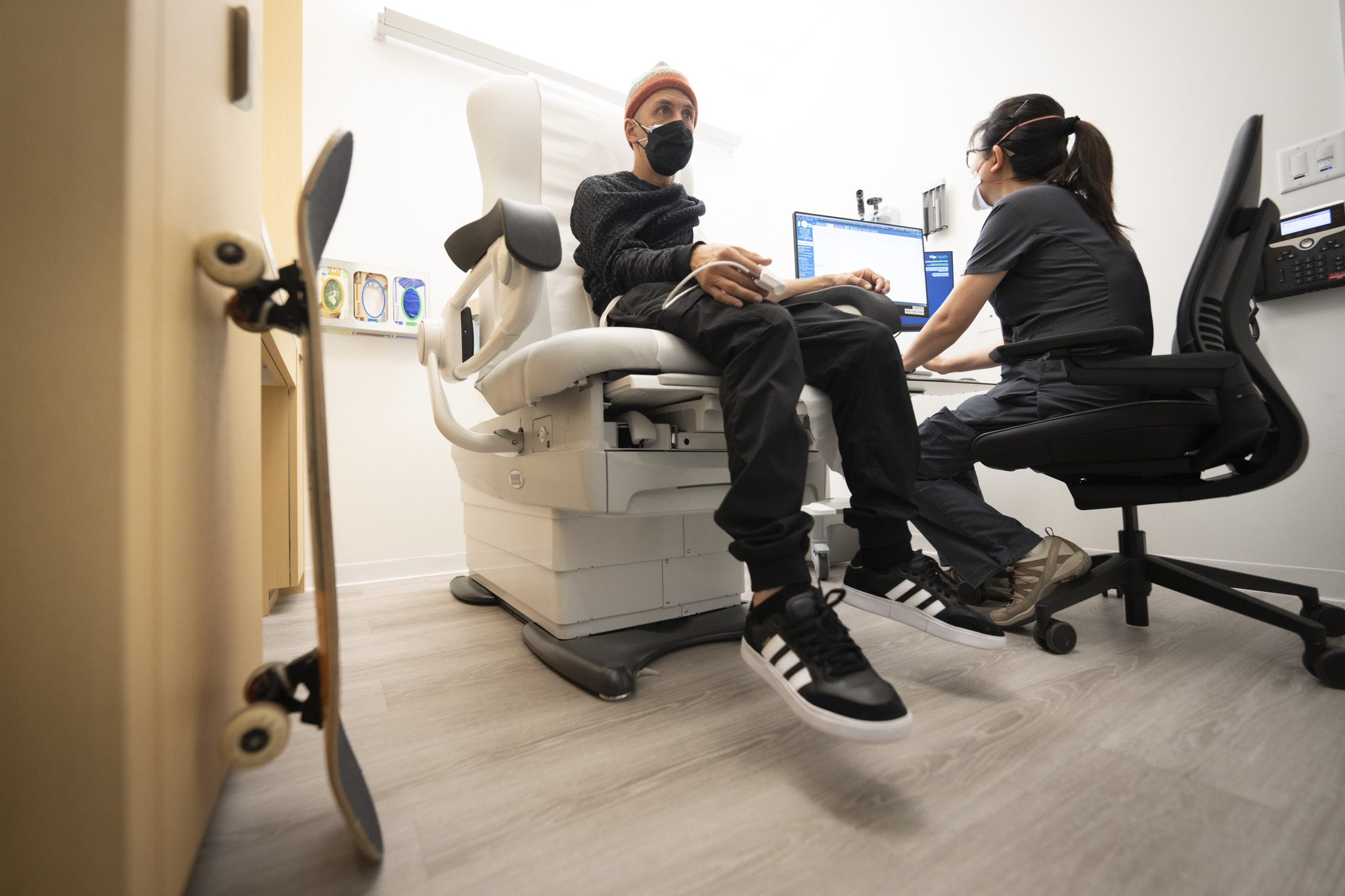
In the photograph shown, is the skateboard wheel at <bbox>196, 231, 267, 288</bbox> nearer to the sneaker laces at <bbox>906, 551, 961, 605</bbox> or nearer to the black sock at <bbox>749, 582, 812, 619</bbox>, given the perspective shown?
the black sock at <bbox>749, 582, 812, 619</bbox>

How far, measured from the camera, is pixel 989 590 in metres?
1.34

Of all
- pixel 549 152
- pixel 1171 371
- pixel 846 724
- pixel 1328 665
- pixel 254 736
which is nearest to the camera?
pixel 254 736

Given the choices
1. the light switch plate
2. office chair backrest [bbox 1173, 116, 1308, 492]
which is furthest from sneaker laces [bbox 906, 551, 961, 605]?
the light switch plate

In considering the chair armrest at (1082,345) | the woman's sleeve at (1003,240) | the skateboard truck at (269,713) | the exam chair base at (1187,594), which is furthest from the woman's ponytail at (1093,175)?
the skateboard truck at (269,713)

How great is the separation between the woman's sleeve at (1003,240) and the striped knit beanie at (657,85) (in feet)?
2.33

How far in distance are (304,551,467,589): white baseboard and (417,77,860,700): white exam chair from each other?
2.66 ft

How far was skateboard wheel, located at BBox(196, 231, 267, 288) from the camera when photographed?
1.51 ft

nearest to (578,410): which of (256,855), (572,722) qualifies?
(572,722)

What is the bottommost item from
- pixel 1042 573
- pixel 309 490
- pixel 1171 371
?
pixel 1042 573

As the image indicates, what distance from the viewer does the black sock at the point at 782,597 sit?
0.77 metres

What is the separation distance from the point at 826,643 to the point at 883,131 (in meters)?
2.66

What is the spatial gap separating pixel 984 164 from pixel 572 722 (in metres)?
1.55

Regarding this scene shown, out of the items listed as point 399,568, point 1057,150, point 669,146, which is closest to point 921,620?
point 669,146

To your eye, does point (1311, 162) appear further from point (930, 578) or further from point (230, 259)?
point (230, 259)
